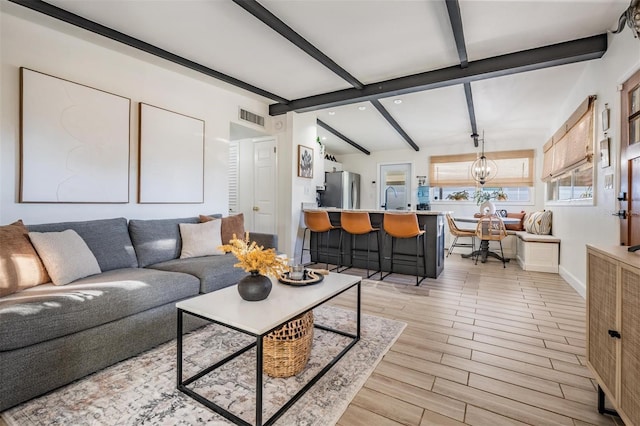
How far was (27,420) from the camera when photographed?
4.58 feet

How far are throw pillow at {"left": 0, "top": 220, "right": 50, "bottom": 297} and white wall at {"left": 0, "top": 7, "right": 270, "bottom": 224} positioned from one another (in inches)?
20.7

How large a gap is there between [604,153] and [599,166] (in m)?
0.28

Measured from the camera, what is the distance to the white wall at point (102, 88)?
2264mm

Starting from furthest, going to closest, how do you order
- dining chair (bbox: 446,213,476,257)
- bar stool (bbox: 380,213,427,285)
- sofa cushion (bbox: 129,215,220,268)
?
dining chair (bbox: 446,213,476,257) → bar stool (bbox: 380,213,427,285) → sofa cushion (bbox: 129,215,220,268)

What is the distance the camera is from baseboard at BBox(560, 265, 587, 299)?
338cm

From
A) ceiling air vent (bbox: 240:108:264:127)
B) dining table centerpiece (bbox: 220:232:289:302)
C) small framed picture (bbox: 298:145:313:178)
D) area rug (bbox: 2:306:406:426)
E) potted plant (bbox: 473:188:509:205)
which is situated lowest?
area rug (bbox: 2:306:406:426)

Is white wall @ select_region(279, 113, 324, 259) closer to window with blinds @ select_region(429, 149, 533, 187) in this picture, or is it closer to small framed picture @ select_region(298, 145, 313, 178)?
small framed picture @ select_region(298, 145, 313, 178)

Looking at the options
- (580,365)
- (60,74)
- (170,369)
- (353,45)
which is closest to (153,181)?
(60,74)

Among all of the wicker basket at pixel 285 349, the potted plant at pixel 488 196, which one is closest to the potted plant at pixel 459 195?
the potted plant at pixel 488 196

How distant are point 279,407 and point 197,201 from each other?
9.20 feet

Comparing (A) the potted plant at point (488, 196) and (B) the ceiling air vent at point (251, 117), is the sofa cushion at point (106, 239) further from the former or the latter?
(A) the potted plant at point (488, 196)

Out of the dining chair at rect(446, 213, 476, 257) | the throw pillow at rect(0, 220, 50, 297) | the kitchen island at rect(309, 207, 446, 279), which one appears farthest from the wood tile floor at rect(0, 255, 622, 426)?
the dining chair at rect(446, 213, 476, 257)

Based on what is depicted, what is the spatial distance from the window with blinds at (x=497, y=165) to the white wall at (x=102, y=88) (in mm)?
5086

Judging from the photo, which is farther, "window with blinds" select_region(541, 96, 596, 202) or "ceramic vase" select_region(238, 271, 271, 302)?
"window with blinds" select_region(541, 96, 596, 202)
